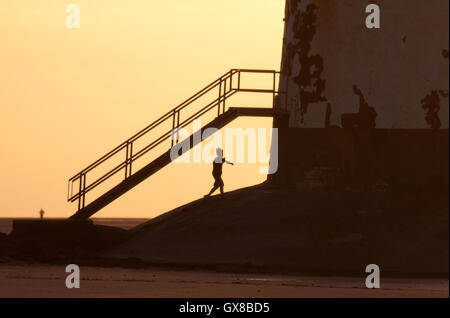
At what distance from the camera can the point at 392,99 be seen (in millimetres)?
27797

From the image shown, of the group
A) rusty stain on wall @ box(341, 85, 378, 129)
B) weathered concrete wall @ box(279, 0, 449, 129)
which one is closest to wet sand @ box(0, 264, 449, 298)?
rusty stain on wall @ box(341, 85, 378, 129)

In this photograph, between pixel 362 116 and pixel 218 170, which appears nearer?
pixel 362 116

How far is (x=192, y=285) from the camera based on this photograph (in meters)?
23.1

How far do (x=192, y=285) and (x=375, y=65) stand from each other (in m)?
6.95

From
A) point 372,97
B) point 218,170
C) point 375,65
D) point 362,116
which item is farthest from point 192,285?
point 218,170

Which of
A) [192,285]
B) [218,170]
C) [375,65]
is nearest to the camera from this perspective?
[192,285]

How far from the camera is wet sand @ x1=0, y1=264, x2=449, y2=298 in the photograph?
70.4 ft

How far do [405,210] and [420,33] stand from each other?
10.9 feet

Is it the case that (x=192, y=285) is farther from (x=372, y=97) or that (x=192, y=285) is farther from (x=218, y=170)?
(x=218, y=170)

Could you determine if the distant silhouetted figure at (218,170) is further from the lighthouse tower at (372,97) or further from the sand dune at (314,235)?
the lighthouse tower at (372,97)

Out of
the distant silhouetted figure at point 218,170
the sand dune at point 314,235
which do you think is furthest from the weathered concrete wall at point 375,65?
the distant silhouetted figure at point 218,170

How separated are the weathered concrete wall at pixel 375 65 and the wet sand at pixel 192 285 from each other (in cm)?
401
